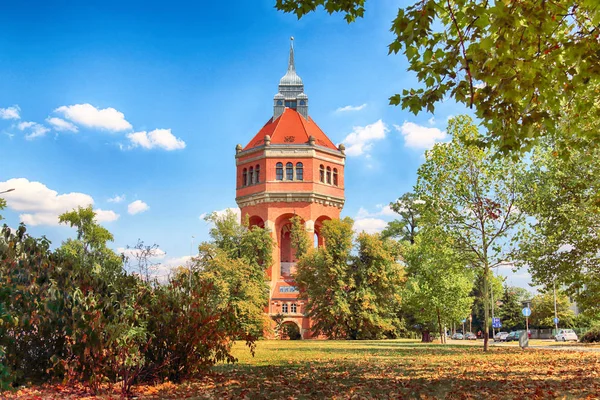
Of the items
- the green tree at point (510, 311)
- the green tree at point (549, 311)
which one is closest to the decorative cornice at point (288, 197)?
the green tree at point (549, 311)

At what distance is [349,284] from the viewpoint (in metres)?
45.7

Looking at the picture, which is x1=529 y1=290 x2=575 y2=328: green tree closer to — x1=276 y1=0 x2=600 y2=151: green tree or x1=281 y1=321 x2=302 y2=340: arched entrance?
x1=281 y1=321 x2=302 y2=340: arched entrance

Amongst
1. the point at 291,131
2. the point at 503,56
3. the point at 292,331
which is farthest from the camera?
the point at 291,131

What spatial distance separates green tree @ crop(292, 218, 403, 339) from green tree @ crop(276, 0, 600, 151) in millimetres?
37093

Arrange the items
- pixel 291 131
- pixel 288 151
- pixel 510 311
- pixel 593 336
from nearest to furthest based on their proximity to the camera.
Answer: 1. pixel 593 336
2. pixel 288 151
3. pixel 291 131
4. pixel 510 311

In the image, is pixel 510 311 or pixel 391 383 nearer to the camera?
pixel 391 383

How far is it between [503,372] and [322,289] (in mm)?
33920

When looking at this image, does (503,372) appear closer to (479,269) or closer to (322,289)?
(479,269)

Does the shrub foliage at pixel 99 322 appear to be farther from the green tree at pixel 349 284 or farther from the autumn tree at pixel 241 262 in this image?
the green tree at pixel 349 284

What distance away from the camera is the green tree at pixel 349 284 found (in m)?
44.9

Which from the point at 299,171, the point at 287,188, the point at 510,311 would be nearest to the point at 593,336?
the point at 287,188

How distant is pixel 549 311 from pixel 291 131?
36777 mm

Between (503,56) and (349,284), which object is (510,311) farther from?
(503,56)

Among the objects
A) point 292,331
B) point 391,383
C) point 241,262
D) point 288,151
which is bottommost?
point 292,331
